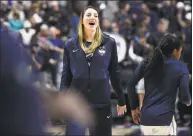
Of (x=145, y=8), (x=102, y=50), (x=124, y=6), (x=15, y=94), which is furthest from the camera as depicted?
(x=145, y=8)

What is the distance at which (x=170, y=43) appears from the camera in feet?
16.9

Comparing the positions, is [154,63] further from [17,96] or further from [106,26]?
[106,26]

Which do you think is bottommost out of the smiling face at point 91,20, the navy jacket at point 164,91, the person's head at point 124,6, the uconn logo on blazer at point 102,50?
the navy jacket at point 164,91

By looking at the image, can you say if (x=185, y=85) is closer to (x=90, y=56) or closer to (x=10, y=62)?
(x=90, y=56)

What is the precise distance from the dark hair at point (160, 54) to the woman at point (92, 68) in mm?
405

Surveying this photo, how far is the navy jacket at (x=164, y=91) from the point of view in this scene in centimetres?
503

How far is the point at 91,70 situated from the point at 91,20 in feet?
1.65

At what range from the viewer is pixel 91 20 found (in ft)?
17.4

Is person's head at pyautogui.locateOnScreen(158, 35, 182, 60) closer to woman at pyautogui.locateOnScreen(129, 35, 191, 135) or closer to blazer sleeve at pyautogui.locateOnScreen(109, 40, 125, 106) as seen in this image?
woman at pyautogui.locateOnScreen(129, 35, 191, 135)

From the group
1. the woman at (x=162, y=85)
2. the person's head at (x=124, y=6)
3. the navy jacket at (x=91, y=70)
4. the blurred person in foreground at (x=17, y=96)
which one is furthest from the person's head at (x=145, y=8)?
the blurred person in foreground at (x=17, y=96)

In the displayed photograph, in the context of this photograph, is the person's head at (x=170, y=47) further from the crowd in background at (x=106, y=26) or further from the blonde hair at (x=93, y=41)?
the crowd in background at (x=106, y=26)

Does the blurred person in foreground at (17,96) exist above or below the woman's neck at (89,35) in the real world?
below

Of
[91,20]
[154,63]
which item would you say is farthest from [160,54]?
[91,20]

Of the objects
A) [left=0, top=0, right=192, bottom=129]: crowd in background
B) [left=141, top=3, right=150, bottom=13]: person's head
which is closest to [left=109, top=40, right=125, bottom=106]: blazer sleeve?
[left=0, top=0, right=192, bottom=129]: crowd in background
